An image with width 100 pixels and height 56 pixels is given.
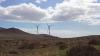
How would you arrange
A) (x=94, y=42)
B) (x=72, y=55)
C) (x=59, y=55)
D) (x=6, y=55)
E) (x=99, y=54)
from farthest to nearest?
(x=94, y=42) < (x=6, y=55) < (x=59, y=55) < (x=72, y=55) < (x=99, y=54)

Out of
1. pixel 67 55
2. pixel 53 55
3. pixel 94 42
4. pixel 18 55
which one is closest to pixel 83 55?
pixel 67 55

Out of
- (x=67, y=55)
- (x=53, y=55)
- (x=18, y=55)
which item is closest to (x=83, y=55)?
(x=67, y=55)

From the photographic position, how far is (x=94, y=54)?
3412cm

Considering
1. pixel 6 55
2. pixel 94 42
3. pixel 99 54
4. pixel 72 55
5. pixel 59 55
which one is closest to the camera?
pixel 99 54

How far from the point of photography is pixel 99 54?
111ft

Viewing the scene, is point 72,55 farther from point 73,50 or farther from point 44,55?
point 44,55

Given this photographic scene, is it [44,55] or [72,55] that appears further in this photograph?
[44,55]

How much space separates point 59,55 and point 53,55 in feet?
4.16

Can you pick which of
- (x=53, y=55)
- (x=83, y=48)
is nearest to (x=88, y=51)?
(x=83, y=48)

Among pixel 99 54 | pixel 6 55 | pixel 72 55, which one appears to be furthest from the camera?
pixel 6 55

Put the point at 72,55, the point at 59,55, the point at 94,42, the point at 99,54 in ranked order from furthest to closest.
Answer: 1. the point at 94,42
2. the point at 59,55
3. the point at 72,55
4. the point at 99,54

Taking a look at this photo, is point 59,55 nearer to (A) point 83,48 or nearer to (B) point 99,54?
(A) point 83,48

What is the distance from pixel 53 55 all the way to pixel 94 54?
8027 millimetres

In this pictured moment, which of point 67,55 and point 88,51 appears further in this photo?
point 67,55
